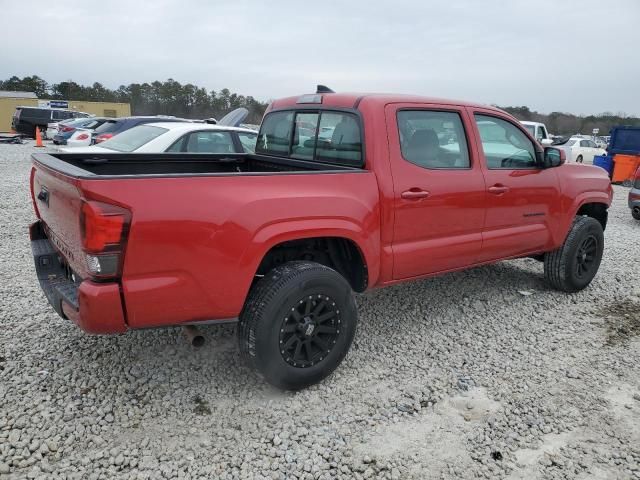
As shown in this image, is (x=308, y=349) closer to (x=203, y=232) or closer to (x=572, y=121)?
(x=203, y=232)

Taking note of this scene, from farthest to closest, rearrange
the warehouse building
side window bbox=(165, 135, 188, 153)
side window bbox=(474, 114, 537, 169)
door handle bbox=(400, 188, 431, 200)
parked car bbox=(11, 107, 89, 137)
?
the warehouse building < parked car bbox=(11, 107, 89, 137) < side window bbox=(165, 135, 188, 153) < side window bbox=(474, 114, 537, 169) < door handle bbox=(400, 188, 431, 200)

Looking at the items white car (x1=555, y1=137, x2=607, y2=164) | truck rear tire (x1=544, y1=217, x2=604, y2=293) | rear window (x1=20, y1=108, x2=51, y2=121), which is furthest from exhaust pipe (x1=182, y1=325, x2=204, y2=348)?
rear window (x1=20, y1=108, x2=51, y2=121)

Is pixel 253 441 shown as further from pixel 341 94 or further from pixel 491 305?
pixel 491 305

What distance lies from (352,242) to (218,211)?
1035mm

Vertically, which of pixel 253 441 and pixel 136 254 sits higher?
pixel 136 254

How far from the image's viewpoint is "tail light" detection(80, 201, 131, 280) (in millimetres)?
2367

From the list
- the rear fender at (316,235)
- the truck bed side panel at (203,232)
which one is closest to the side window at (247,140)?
the rear fender at (316,235)

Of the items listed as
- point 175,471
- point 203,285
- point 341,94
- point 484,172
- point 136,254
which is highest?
point 341,94

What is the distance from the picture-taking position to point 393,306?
4578 millimetres

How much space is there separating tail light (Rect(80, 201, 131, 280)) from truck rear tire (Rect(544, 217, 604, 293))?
4.16m

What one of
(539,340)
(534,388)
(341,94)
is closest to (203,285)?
(341,94)

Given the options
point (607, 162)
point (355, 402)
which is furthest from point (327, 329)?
point (607, 162)

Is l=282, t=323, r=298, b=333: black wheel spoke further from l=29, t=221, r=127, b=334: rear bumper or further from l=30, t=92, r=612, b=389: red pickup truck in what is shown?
l=29, t=221, r=127, b=334: rear bumper

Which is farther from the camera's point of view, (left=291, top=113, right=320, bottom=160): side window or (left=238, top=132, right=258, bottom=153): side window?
(left=238, top=132, right=258, bottom=153): side window
